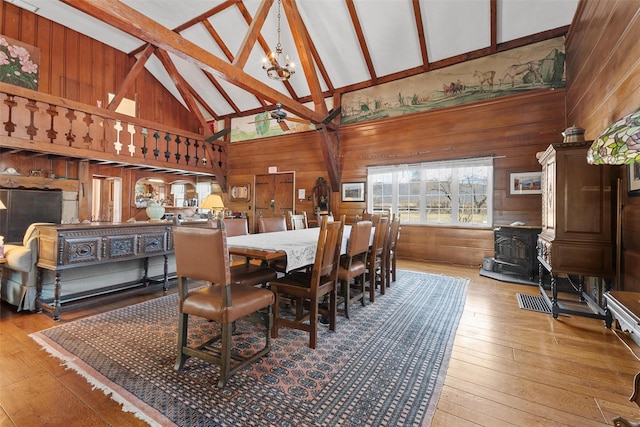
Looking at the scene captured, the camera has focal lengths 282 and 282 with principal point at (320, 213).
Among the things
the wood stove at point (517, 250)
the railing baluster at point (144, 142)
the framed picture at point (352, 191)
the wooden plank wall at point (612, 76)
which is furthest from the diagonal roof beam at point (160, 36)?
the wood stove at point (517, 250)

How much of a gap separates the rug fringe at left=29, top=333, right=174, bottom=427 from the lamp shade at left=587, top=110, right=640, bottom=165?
104 inches

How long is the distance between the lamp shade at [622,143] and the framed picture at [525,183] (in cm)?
403

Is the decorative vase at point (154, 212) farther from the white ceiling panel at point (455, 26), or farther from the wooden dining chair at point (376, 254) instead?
the white ceiling panel at point (455, 26)

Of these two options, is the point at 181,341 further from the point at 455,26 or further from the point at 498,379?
the point at 455,26

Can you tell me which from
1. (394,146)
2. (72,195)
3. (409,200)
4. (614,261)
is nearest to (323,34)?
(394,146)

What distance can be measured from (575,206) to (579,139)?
2.49ft

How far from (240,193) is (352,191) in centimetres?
382

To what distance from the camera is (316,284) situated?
2.18 meters

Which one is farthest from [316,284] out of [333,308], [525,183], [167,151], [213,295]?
[167,151]

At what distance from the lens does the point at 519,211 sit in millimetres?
5066

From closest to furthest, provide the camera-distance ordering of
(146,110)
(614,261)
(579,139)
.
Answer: (614,261), (579,139), (146,110)

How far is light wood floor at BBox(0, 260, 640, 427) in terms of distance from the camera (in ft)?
4.83

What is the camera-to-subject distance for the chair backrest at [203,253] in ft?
5.42

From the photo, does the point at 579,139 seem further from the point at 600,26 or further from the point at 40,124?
the point at 40,124
